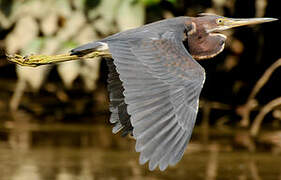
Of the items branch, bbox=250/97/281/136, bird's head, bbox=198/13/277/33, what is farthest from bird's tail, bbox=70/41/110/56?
branch, bbox=250/97/281/136

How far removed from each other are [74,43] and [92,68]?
366 millimetres

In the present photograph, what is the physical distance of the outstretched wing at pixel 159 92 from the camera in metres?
3.87

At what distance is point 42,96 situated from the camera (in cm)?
905

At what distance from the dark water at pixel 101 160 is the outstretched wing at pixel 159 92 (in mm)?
1920

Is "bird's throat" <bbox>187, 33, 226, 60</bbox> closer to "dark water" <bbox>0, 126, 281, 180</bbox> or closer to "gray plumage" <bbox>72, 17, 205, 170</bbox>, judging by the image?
"gray plumage" <bbox>72, 17, 205, 170</bbox>

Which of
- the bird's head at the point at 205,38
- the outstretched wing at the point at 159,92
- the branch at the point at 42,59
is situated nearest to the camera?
the outstretched wing at the point at 159,92

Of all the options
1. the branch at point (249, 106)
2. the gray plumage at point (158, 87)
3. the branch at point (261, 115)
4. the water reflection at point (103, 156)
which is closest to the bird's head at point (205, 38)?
the gray plumage at point (158, 87)

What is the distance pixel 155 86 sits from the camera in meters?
4.18

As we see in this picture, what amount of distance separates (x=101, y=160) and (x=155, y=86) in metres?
2.59

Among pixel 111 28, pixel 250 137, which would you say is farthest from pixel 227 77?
pixel 111 28

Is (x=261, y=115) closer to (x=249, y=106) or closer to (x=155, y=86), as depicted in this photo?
(x=249, y=106)

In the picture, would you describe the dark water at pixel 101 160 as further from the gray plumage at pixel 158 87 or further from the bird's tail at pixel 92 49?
the gray plumage at pixel 158 87

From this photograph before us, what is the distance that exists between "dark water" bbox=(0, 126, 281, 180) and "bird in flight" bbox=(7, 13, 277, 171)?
142cm

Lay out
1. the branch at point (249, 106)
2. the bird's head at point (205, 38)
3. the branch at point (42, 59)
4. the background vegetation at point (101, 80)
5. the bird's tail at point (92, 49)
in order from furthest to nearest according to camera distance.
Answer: the branch at point (249, 106) < the background vegetation at point (101, 80) < the bird's head at point (205, 38) < the branch at point (42, 59) < the bird's tail at point (92, 49)
